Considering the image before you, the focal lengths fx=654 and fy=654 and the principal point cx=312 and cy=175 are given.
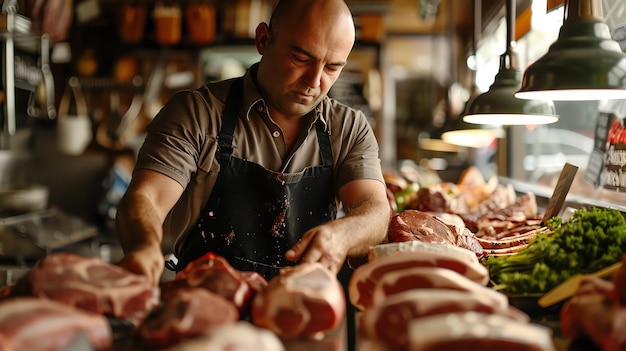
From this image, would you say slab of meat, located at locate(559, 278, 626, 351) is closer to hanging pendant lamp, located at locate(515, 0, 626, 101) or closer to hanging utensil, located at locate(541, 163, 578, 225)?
hanging pendant lamp, located at locate(515, 0, 626, 101)

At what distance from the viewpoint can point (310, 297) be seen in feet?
5.18

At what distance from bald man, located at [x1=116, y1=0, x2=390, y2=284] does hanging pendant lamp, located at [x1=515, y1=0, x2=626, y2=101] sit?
78cm

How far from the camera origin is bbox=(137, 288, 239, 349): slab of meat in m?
1.41

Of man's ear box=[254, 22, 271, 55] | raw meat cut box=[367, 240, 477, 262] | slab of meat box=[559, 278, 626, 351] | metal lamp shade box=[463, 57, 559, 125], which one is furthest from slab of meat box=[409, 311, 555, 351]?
man's ear box=[254, 22, 271, 55]

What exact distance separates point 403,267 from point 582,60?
812mm

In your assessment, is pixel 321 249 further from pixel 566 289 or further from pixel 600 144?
pixel 600 144

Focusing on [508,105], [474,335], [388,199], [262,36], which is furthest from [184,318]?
[388,199]

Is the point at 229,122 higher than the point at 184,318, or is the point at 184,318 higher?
the point at 229,122

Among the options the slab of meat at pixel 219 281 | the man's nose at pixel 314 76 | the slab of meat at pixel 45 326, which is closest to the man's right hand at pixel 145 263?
the slab of meat at pixel 219 281

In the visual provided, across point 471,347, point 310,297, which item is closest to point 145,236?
point 310,297

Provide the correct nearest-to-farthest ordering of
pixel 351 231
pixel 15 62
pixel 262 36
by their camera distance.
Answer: pixel 351 231 → pixel 262 36 → pixel 15 62

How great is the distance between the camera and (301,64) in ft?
8.40

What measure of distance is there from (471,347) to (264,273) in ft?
4.89

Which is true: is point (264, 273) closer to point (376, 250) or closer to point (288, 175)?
point (288, 175)
